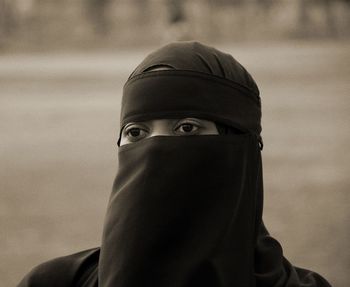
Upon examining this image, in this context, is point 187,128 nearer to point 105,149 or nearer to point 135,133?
point 135,133

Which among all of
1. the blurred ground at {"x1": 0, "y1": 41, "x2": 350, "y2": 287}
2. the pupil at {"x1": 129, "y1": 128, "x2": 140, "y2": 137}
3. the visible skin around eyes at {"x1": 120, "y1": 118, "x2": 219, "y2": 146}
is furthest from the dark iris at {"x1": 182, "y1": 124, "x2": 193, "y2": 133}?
the blurred ground at {"x1": 0, "y1": 41, "x2": 350, "y2": 287}

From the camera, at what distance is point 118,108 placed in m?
2.06

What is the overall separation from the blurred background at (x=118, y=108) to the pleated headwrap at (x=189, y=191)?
680 millimetres

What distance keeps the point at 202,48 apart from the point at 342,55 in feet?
2.94

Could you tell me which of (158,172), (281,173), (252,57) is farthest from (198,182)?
(252,57)

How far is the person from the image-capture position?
1111 millimetres

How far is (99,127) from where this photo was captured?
2.06 meters

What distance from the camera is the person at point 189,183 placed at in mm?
1111

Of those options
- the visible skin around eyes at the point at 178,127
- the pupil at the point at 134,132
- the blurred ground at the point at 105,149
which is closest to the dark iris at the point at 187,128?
the visible skin around eyes at the point at 178,127

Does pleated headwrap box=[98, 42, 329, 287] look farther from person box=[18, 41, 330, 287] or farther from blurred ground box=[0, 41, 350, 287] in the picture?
blurred ground box=[0, 41, 350, 287]

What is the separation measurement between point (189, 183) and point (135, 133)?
7.1 inches

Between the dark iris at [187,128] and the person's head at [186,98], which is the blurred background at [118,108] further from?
the dark iris at [187,128]

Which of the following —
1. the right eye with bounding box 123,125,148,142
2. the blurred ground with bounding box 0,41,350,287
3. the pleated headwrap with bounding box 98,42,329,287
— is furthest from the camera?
the blurred ground with bounding box 0,41,350,287

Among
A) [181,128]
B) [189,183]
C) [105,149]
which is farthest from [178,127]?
[105,149]
